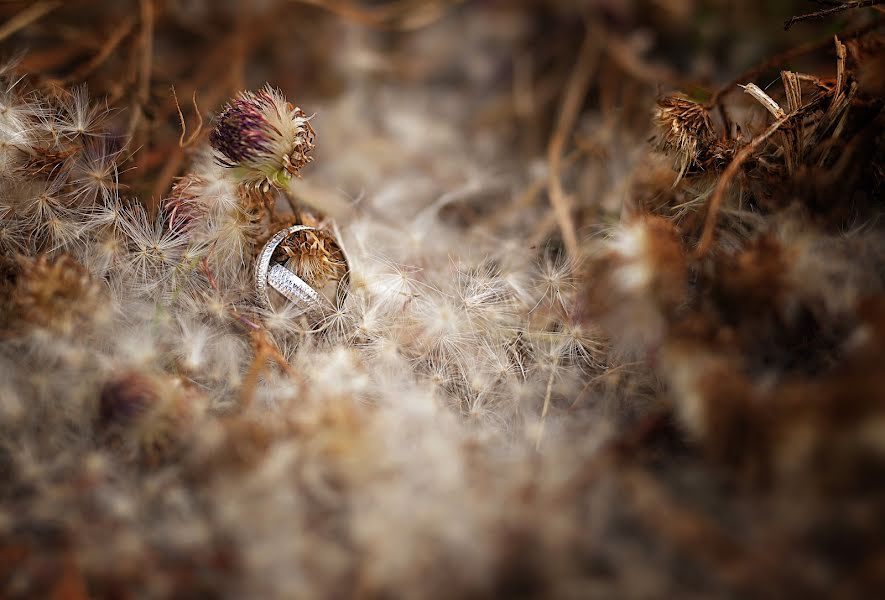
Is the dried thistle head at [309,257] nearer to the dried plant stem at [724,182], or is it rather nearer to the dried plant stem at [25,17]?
the dried plant stem at [724,182]

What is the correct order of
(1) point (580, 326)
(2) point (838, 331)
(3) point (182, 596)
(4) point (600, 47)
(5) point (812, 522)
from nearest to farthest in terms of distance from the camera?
(5) point (812, 522) < (3) point (182, 596) < (2) point (838, 331) < (1) point (580, 326) < (4) point (600, 47)

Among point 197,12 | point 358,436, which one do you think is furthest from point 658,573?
point 197,12

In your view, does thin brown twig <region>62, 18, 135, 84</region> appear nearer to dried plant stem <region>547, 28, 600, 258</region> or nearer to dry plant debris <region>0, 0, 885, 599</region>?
dry plant debris <region>0, 0, 885, 599</region>

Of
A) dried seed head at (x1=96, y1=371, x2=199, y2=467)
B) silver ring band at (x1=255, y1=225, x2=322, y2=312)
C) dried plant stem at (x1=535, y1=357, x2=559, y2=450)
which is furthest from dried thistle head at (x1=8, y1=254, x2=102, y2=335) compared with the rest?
dried plant stem at (x1=535, y1=357, x2=559, y2=450)

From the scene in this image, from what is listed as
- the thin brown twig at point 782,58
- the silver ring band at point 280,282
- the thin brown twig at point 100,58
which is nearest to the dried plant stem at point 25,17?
the thin brown twig at point 100,58

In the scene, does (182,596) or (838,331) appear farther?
(838,331)

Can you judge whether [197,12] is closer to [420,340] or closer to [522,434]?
[420,340]
